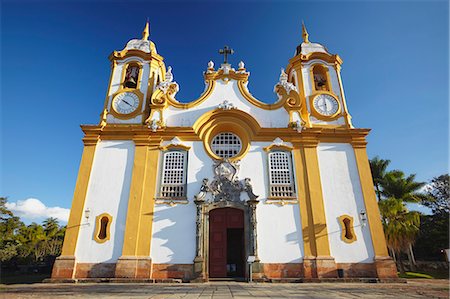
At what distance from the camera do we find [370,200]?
12.7 metres

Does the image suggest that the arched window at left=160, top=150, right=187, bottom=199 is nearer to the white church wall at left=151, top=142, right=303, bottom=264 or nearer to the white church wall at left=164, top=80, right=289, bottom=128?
the white church wall at left=151, top=142, right=303, bottom=264

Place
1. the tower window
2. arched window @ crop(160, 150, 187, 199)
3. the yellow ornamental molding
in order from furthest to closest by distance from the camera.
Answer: the yellow ornamental molding
the tower window
arched window @ crop(160, 150, 187, 199)

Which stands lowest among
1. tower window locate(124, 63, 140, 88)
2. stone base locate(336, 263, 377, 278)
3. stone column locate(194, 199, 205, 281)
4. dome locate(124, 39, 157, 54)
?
stone base locate(336, 263, 377, 278)

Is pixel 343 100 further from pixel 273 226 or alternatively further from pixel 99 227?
pixel 99 227

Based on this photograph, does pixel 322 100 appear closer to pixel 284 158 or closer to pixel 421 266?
pixel 284 158

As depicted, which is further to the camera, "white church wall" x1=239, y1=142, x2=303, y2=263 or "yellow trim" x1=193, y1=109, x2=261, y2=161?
"yellow trim" x1=193, y1=109, x2=261, y2=161

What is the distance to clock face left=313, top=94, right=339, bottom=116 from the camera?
598 inches

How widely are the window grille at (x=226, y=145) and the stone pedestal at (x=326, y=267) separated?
6.62 meters

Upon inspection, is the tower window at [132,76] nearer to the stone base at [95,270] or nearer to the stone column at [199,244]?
the stone column at [199,244]

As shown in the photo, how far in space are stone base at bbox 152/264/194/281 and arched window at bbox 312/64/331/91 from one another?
1288cm

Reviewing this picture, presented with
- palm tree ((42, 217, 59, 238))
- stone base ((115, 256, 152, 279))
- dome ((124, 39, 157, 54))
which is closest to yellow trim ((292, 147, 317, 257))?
stone base ((115, 256, 152, 279))

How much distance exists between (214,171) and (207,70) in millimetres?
6770

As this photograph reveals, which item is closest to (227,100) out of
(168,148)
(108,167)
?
(168,148)

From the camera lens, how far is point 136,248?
11.5 metres
